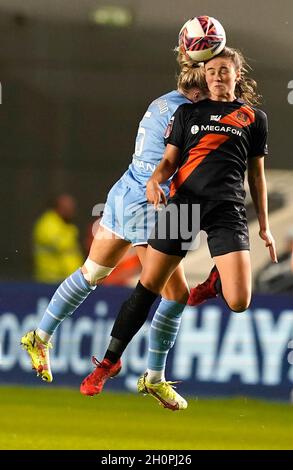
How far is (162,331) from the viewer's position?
27.2 feet

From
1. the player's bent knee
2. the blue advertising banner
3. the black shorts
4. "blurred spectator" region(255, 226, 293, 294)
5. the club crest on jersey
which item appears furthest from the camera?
"blurred spectator" region(255, 226, 293, 294)

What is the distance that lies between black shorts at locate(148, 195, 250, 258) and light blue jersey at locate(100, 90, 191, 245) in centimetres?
24

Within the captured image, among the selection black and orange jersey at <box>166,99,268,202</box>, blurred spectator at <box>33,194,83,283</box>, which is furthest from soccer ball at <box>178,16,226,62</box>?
blurred spectator at <box>33,194,83,283</box>

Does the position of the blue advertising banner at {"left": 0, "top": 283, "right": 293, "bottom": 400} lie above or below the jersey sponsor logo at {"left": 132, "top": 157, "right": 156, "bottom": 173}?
below

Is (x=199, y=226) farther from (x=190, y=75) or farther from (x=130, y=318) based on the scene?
(x=190, y=75)

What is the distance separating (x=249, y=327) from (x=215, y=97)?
4817 millimetres

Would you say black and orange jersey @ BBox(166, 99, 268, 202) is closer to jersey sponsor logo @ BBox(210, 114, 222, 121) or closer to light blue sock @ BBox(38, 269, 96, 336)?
jersey sponsor logo @ BBox(210, 114, 222, 121)

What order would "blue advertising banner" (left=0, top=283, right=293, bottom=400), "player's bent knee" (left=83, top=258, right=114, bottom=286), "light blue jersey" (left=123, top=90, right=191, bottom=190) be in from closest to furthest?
"light blue jersey" (left=123, top=90, right=191, bottom=190), "player's bent knee" (left=83, top=258, right=114, bottom=286), "blue advertising banner" (left=0, top=283, right=293, bottom=400)

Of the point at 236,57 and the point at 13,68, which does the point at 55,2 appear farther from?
the point at 236,57

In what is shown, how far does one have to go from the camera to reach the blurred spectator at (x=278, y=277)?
1354 cm

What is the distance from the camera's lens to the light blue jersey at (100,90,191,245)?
8.12 m

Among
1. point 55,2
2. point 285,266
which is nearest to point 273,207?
point 285,266

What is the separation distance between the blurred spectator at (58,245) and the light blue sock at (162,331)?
614 centimetres

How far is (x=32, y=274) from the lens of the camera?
1466 cm
